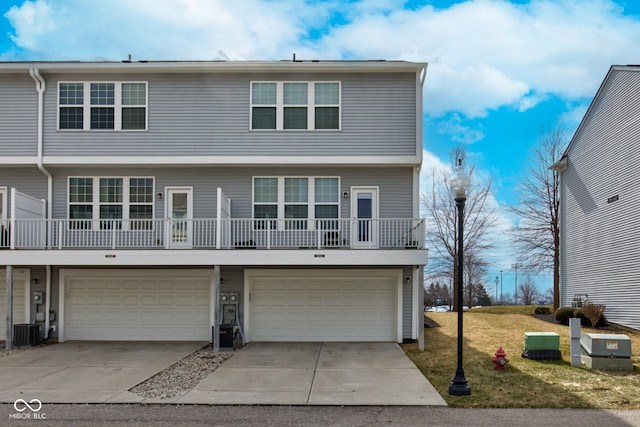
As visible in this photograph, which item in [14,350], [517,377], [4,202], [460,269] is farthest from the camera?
[4,202]

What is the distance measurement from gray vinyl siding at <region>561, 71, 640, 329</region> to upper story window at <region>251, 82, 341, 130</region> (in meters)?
9.58

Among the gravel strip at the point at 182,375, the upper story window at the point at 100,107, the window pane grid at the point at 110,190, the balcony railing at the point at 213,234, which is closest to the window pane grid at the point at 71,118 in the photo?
the upper story window at the point at 100,107

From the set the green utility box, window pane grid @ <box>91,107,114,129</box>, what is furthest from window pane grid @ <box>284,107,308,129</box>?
the green utility box

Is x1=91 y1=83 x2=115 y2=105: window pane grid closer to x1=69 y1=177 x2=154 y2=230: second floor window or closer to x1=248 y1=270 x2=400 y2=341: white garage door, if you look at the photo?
x1=69 y1=177 x2=154 y2=230: second floor window

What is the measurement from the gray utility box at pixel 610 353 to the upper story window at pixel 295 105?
29.2ft

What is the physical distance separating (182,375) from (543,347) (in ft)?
26.6

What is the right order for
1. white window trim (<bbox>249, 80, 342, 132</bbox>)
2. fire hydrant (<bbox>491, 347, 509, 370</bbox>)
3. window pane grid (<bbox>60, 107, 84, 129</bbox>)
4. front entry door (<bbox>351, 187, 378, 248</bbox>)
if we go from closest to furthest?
fire hydrant (<bbox>491, 347, 509, 370</bbox>), front entry door (<bbox>351, 187, 378, 248</bbox>), white window trim (<bbox>249, 80, 342, 132</bbox>), window pane grid (<bbox>60, 107, 84, 129</bbox>)

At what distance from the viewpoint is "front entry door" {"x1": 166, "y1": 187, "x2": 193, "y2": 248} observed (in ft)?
51.0

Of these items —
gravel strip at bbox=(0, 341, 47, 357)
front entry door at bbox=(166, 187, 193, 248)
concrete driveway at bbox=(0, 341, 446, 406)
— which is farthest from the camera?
front entry door at bbox=(166, 187, 193, 248)

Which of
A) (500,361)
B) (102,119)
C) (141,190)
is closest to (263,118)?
Result: (141,190)

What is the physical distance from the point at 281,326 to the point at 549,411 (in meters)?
8.80

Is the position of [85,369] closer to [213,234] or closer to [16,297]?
[213,234]

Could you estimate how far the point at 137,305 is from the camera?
15.9 metres

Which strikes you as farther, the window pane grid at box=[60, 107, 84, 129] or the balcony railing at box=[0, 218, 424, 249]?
the window pane grid at box=[60, 107, 84, 129]
